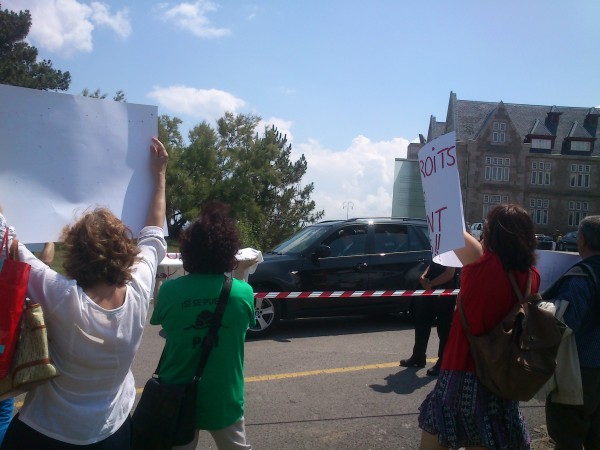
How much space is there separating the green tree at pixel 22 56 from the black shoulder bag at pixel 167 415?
27007 mm

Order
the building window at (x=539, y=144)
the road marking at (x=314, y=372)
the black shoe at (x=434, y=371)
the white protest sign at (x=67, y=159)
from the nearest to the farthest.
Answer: the white protest sign at (x=67, y=159) < the road marking at (x=314, y=372) < the black shoe at (x=434, y=371) < the building window at (x=539, y=144)

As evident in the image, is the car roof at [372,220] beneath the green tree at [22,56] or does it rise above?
beneath

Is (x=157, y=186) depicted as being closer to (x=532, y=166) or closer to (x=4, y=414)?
(x=4, y=414)

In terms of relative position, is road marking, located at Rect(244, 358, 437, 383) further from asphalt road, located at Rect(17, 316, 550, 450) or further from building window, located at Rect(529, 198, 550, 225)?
building window, located at Rect(529, 198, 550, 225)

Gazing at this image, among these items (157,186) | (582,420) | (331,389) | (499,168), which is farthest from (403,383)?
(499,168)

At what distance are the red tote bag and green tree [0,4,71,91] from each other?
27262 mm

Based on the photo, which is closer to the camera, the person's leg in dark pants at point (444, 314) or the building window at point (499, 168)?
the person's leg in dark pants at point (444, 314)

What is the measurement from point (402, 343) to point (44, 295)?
6.52 metres

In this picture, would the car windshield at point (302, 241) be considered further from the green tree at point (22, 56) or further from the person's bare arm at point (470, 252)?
the green tree at point (22, 56)

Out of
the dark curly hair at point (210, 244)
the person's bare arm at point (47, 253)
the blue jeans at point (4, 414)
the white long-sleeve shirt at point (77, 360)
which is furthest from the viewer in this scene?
the person's bare arm at point (47, 253)

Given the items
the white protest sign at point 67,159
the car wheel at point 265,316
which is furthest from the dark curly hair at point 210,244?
the car wheel at point 265,316

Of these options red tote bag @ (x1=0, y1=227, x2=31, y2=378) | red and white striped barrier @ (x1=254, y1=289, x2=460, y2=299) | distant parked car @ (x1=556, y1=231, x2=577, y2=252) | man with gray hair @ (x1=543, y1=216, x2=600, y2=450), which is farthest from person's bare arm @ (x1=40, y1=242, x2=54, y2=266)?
distant parked car @ (x1=556, y1=231, x2=577, y2=252)

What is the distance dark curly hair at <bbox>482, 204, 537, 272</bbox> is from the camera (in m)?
2.97

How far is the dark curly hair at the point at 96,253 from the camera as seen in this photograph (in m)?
2.16
